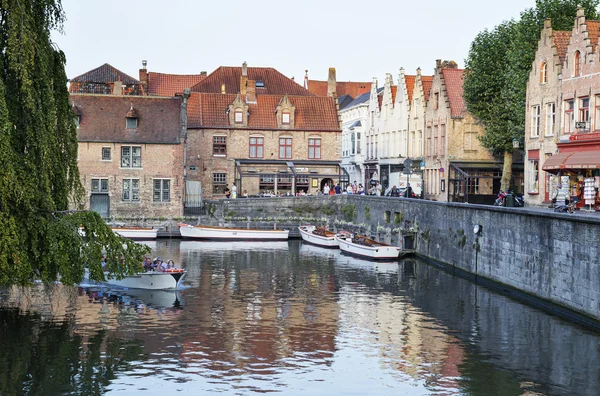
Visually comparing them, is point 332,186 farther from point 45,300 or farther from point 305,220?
point 45,300

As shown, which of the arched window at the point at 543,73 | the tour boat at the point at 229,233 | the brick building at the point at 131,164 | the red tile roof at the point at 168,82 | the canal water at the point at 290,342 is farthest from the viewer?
the red tile roof at the point at 168,82

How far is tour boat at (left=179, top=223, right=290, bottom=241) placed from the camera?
61969 mm

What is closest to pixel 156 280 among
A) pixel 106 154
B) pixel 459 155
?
pixel 106 154

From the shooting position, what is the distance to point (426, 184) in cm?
7044

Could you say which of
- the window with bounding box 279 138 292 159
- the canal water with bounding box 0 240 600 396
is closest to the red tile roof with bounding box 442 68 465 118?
the window with bounding box 279 138 292 159

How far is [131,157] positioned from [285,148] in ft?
47.9

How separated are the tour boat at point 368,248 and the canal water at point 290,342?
954 centimetres

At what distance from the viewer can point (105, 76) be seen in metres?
93.9

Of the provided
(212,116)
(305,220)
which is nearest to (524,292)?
(305,220)

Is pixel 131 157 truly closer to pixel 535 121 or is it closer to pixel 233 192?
pixel 233 192

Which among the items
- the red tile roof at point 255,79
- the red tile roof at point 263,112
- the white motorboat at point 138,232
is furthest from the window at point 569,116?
the red tile roof at point 255,79

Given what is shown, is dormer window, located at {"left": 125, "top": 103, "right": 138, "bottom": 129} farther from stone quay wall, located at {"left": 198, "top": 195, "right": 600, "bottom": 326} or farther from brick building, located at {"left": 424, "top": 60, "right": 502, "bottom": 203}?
brick building, located at {"left": 424, "top": 60, "right": 502, "bottom": 203}

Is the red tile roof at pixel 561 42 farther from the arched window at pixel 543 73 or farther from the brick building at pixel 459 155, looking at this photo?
the brick building at pixel 459 155

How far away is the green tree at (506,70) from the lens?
181 ft
